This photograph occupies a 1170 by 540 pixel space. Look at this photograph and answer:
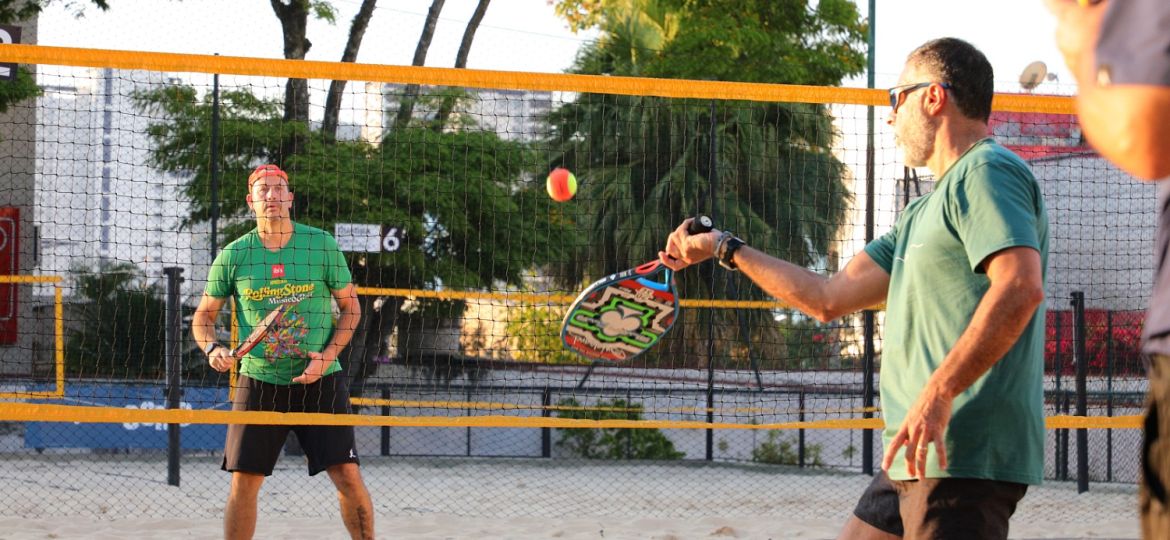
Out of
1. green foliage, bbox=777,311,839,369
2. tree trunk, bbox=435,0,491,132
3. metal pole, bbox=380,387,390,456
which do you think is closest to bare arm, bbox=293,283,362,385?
metal pole, bbox=380,387,390,456

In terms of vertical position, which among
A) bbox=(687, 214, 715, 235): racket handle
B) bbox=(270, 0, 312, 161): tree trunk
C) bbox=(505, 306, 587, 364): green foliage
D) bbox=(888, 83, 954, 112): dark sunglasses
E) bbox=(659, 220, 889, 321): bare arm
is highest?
bbox=(270, 0, 312, 161): tree trunk

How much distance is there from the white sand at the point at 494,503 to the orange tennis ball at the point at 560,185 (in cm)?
199

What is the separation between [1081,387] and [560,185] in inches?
191

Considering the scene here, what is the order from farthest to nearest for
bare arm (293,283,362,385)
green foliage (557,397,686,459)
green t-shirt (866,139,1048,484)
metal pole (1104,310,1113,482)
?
green foliage (557,397,686,459)
metal pole (1104,310,1113,482)
bare arm (293,283,362,385)
green t-shirt (866,139,1048,484)

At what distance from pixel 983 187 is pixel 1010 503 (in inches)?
28.1

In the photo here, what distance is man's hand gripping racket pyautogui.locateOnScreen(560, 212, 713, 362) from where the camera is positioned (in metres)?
3.73

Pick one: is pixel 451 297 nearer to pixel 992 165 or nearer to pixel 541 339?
pixel 541 339

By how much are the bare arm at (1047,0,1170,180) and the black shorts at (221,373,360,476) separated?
3.96 m

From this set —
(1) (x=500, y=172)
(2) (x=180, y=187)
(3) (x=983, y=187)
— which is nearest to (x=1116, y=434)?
(1) (x=500, y=172)

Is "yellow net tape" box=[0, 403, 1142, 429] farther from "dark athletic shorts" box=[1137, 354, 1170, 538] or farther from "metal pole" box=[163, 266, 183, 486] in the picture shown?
"dark athletic shorts" box=[1137, 354, 1170, 538]

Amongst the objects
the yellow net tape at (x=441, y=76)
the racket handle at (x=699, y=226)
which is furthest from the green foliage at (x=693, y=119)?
the racket handle at (x=699, y=226)

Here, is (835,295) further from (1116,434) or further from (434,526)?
(1116,434)

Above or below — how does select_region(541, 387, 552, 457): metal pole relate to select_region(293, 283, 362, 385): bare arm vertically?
below

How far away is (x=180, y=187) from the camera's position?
13500mm
